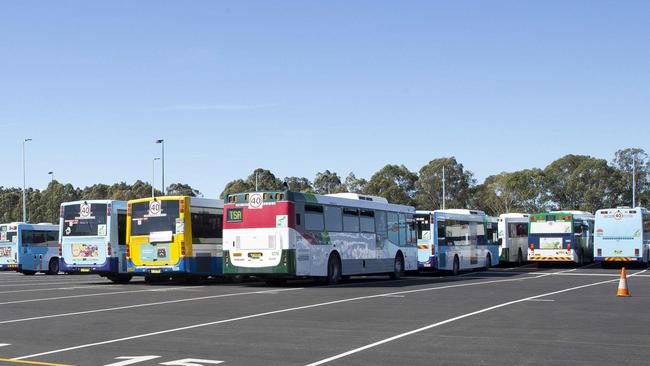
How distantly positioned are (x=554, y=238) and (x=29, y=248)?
27861 millimetres

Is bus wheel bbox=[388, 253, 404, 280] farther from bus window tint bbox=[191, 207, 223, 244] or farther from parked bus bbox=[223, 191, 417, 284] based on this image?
bus window tint bbox=[191, 207, 223, 244]

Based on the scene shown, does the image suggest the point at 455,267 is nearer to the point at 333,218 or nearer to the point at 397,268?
the point at 397,268

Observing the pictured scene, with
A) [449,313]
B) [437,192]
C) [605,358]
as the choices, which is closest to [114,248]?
[449,313]

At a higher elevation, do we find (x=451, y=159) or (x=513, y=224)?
(x=451, y=159)

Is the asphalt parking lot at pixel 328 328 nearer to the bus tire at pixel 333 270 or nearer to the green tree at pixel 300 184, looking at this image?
the bus tire at pixel 333 270

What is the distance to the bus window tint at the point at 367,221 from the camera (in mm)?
29141

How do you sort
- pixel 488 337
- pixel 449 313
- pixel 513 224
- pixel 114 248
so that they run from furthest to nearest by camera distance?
pixel 513 224, pixel 114 248, pixel 449 313, pixel 488 337

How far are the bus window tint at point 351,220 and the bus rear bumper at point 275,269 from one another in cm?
355

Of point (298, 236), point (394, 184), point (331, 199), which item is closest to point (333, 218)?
point (331, 199)

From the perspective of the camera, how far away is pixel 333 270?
2727 cm

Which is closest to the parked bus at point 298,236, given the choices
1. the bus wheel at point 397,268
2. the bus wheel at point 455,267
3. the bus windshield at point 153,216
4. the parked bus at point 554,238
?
the bus wheel at point 397,268

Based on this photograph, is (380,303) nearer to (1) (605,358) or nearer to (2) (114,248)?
(1) (605,358)

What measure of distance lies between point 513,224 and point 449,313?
105ft

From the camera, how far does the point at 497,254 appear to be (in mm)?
41781
